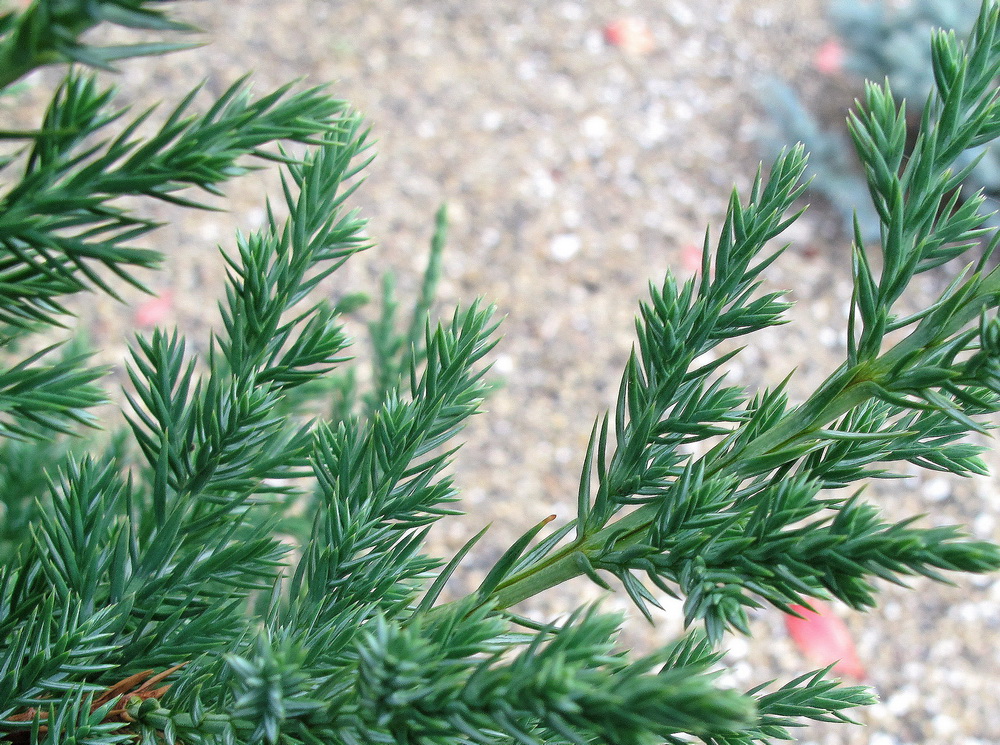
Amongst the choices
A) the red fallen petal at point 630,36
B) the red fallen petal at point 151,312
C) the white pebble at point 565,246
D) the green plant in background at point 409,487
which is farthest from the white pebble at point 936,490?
the red fallen petal at point 151,312

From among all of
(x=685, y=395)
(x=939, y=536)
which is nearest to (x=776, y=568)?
(x=939, y=536)

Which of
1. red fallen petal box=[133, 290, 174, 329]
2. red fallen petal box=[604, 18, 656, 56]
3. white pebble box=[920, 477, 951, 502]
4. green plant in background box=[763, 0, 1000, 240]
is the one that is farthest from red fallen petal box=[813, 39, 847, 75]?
red fallen petal box=[133, 290, 174, 329]

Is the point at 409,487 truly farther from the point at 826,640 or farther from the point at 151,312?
the point at 151,312

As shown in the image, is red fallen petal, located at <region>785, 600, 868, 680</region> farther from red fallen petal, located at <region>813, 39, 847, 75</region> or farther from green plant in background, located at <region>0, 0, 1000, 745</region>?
red fallen petal, located at <region>813, 39, 847, 75</region>

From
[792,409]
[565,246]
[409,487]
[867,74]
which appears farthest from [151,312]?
[867,74]

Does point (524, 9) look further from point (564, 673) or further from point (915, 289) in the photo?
point (564, 673)
